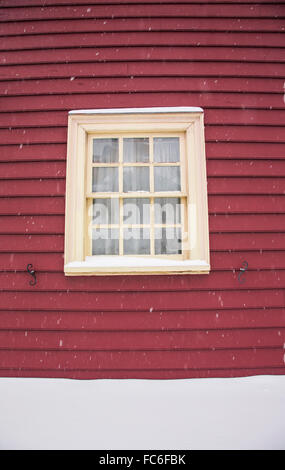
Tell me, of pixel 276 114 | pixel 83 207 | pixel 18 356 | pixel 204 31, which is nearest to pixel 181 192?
pixel 83 207

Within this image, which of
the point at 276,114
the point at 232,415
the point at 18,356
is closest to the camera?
the point at 232,415

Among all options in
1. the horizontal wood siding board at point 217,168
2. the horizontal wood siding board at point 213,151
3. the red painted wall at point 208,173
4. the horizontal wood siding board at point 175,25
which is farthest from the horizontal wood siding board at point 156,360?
the horizontal wood siding board at point 175,25

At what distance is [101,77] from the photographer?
2.50 meters

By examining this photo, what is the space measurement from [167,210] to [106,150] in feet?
2.90

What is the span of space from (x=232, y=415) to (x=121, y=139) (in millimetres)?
2582

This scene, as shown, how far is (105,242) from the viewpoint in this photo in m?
2.46

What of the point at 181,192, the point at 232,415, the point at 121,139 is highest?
the point at 121,139

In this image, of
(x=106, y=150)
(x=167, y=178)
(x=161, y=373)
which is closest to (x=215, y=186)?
(x=167, y=178)

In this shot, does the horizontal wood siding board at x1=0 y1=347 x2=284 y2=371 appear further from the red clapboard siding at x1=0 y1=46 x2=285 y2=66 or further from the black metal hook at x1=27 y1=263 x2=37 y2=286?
the red clapboard siding at x1=0 y1=46 x2=285 y2=66

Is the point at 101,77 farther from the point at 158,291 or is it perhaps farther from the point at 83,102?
the point at 158,291

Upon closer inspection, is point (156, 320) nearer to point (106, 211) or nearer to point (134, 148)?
point (106, 211)

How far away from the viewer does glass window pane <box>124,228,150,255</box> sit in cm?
245

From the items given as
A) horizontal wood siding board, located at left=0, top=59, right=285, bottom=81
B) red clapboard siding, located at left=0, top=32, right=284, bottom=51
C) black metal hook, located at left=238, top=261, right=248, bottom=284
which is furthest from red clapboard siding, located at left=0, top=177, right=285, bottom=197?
red clapboard siding, located at left=0, top=32, right=284, bottom=51

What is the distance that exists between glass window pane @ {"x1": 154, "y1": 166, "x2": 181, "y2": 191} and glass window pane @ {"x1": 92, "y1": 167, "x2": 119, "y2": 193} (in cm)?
41
